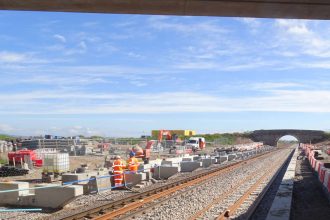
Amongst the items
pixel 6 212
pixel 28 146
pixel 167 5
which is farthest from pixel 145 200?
pixel 28 146

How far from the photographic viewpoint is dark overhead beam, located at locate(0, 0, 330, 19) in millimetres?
7430

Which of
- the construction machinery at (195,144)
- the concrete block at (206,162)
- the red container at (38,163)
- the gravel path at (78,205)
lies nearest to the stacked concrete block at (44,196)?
the gravel path at (78,205)

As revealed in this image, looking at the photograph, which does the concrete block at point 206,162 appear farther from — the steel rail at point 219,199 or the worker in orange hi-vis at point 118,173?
the worker in orange hi-vis at point 118,173

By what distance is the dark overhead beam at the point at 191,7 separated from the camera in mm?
7430

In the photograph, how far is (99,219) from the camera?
35.2 feet

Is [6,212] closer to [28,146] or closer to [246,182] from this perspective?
[246,182]

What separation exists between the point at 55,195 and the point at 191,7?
795cm

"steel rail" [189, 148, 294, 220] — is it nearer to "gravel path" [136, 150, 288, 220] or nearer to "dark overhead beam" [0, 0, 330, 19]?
"gravel path" [136, 150, 288, 220]

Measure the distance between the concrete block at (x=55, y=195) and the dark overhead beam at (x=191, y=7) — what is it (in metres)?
6.60

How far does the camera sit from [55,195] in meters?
13.1

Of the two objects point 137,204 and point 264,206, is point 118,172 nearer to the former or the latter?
point 137,204

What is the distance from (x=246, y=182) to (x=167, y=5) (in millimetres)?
14815

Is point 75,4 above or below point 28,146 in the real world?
above

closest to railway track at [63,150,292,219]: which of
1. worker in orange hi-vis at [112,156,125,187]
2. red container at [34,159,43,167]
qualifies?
worker in orange hi-vis at [112,156,125,187]
